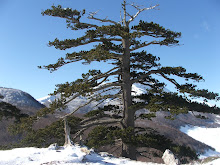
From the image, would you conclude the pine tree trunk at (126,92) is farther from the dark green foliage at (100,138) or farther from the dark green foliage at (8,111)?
the dark green foliage at (8,111)

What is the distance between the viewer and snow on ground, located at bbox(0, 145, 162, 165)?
599cm

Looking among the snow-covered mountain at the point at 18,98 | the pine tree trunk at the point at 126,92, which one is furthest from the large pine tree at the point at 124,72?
the snow-covered mountain at the point at 18,98

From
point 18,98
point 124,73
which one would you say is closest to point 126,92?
point 124,73

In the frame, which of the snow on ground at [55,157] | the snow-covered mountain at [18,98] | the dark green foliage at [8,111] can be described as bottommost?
the snow on ground at [55,157]

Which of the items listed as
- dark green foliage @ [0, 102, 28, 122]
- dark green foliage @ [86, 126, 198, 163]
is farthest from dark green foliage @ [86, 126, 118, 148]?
dark green foliage @ [0, 102, 28, 122]

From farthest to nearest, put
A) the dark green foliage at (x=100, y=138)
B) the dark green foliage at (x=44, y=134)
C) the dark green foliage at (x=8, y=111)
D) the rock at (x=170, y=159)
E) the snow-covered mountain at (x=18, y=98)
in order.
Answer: the snow-covered mountain at (x=18, y=98) < the dark green foliage at (x=8, y=111) < the dark green foliage at (x=44, y=134) < the dark green foliage at (x=100, y=138) < the rock at (x=170, y=159)

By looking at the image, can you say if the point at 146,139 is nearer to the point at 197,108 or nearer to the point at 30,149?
the point at 197,108

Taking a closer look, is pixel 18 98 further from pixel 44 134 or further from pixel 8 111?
pixel 44 134

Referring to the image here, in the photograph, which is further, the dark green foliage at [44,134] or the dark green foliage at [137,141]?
the dark green foliage at [44,134]

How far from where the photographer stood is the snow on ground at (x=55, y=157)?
5.99 meters

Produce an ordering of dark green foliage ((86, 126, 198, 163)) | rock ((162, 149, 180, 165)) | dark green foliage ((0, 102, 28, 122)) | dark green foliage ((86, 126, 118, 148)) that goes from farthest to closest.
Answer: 1. dark green foliage ((0, 102, 28, 122))
2. dark green foliage ((86, 126, 118, 148))
3. dark green foliage ((86, 126, 198, 163))
4. rock ((162, 149, 180, 165))

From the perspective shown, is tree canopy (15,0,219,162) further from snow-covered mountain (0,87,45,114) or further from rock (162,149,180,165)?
snow-covered mountain (0,87,45,114)

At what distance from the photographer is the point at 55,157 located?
6.43 m

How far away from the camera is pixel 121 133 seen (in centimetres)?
1248
